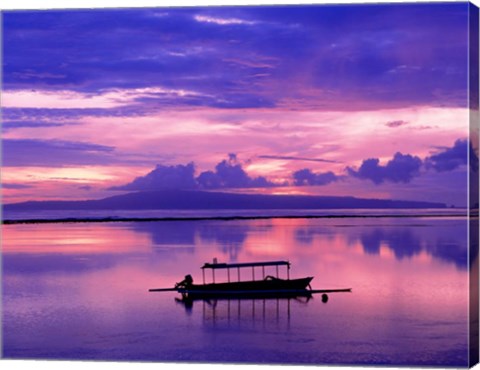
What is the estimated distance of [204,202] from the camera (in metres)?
9.41

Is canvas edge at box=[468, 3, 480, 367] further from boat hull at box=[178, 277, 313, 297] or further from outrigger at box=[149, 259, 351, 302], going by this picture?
boat hull at box=[178, 277, 313, 297]

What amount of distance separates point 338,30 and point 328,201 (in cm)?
189

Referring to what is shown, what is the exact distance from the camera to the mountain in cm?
927

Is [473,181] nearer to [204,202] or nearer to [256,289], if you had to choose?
[204,202]

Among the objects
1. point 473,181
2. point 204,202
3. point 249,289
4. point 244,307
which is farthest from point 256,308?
point 473,181

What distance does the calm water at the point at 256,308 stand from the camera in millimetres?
8148

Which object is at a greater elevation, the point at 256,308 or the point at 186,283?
the point at 186,283

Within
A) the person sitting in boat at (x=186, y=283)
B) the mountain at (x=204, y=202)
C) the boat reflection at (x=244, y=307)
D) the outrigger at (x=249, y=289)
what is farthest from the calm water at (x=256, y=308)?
the mountain at (x=204, y=202)

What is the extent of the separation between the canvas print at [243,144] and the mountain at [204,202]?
0.02m

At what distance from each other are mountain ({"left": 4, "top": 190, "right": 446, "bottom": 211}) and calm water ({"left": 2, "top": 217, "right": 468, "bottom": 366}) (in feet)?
2.87

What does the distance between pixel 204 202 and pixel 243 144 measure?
2.25ft

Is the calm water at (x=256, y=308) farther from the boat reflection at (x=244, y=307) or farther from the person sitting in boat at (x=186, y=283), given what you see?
the person sitting in boat at (x=186, y=283)

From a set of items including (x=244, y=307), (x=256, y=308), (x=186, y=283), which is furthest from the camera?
(x=186, y=283)

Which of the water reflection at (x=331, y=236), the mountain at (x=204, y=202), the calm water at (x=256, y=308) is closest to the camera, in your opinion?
the calm water at (x=256, y=308)
